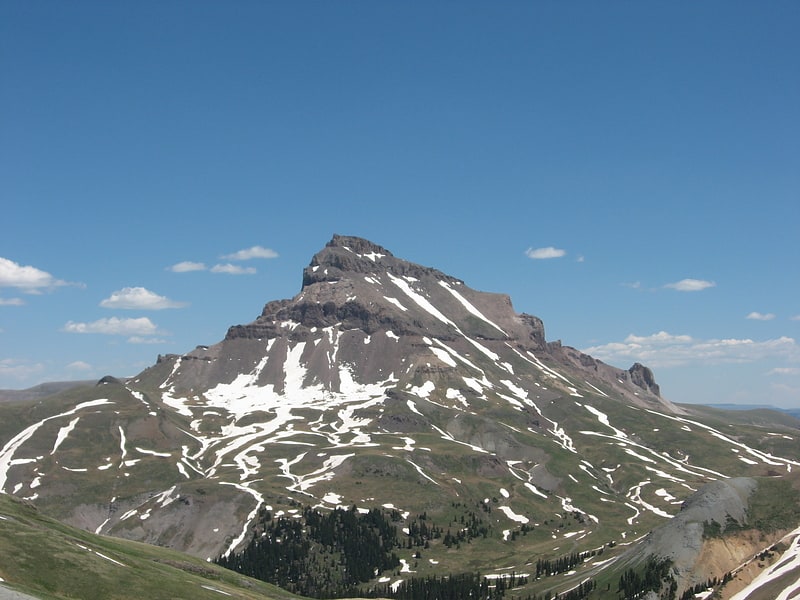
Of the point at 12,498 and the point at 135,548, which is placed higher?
the point at 12,498

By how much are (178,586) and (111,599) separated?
15319 mm

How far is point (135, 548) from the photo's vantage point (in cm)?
16038

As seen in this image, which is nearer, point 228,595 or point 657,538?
point 228,595

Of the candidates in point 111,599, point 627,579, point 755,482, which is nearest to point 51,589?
point 111,599

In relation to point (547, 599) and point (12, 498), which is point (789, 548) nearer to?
point (547, 599)

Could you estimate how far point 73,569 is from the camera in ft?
365

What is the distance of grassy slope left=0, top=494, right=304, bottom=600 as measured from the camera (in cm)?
10506

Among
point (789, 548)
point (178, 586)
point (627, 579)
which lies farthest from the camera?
point (627, 579)

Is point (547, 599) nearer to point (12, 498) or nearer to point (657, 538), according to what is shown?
point (657, 538)

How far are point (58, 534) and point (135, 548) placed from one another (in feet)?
117

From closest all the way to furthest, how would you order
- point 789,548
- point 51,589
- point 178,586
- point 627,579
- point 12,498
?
point 51,589, point 178,586, point 789,548, point 627,579, point 12,498

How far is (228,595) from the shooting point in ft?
→ 414

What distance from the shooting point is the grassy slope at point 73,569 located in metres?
105

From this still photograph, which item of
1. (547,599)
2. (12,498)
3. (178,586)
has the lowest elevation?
(547,599)
